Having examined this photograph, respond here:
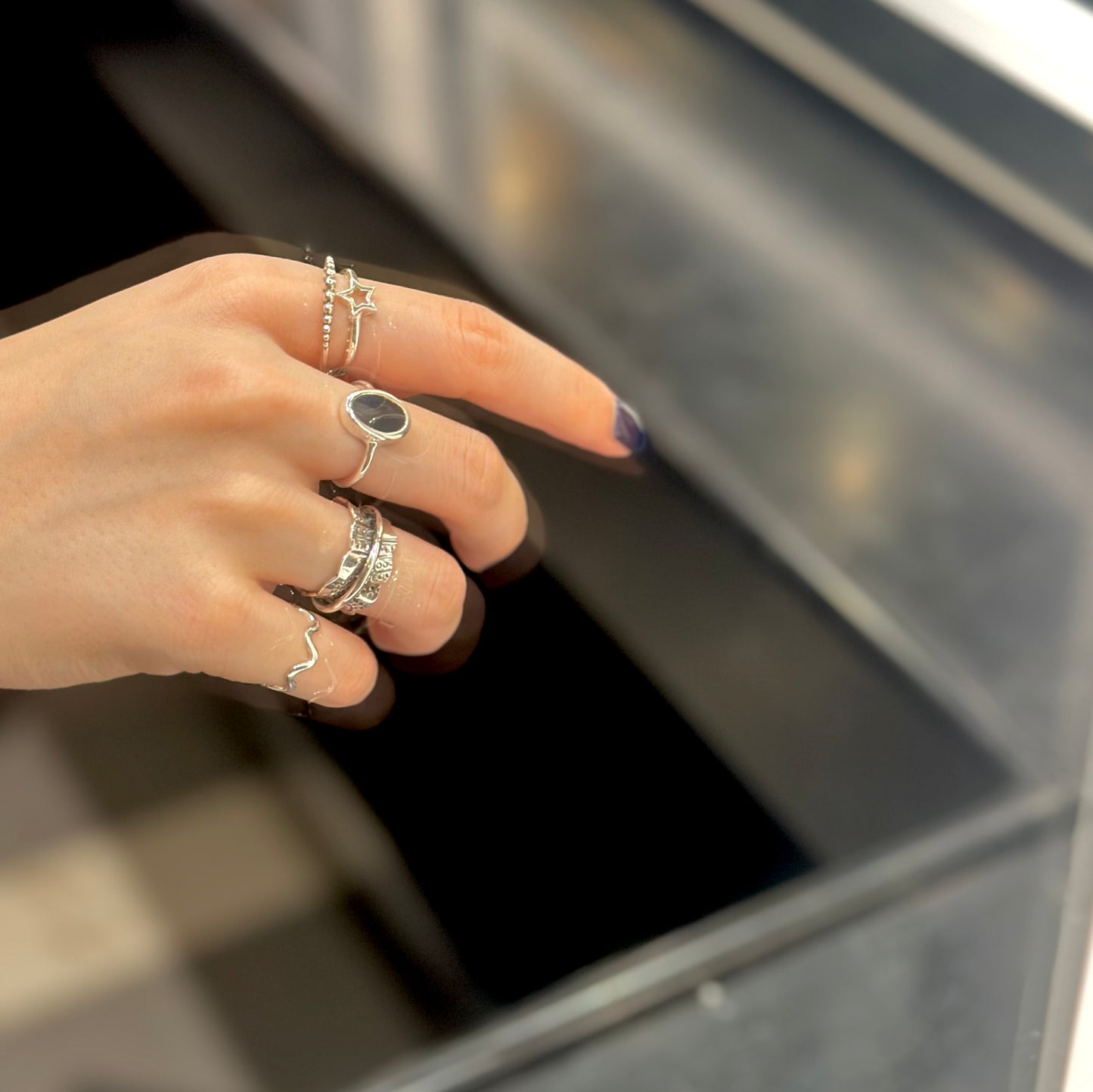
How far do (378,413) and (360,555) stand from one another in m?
0.08

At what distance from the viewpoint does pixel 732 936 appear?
674 mm

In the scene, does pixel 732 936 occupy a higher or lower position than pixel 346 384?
lower

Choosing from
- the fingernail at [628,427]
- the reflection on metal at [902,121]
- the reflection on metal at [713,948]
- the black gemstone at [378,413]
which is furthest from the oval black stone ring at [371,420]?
the reflection on metal at [902,121]

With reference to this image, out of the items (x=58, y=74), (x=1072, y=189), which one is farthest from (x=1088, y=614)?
(x=58, y=74)

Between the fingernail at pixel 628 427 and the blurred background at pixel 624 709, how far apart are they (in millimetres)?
22

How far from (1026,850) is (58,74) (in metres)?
0.91

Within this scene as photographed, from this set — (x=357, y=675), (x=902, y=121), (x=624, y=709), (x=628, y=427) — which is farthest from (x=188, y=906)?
(x=902, y=121)

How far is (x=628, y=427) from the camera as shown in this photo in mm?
732

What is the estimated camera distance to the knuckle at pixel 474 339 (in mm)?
669

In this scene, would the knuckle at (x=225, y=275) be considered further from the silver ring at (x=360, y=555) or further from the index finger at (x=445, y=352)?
the silver ring at (x=360, y=555)

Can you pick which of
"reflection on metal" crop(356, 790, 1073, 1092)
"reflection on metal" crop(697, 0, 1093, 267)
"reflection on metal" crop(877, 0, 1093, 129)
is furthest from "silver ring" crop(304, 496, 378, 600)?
"reflection on metal" crop(877, 0, 1093, 129)

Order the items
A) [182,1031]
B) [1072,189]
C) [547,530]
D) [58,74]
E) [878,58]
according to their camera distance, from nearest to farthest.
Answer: [182,1031], [547,530], [58,74], [1072,189], [878,58]

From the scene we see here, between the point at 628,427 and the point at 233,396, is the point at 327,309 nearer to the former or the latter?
the point at 233,396

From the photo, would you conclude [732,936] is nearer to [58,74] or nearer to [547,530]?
[547,530]
